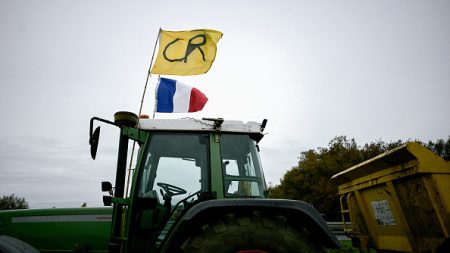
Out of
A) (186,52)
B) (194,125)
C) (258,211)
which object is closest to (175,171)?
(194,125)

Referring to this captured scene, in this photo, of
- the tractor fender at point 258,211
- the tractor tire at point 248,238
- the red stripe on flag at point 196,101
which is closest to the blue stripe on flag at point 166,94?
the red stripe on flag at point 196,101

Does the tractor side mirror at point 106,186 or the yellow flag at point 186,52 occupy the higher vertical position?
the yellow flag at point 186,52

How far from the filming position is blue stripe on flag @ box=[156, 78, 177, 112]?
5527 mm

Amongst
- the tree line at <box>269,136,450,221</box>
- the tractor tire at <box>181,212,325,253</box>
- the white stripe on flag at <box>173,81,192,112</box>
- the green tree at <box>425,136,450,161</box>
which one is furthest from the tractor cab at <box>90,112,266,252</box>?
the green tree at <box>425,136,450,161</box>

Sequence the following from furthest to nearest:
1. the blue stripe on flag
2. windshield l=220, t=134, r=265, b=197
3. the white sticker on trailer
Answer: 1. the blue stripe on flag
2. the white sticker on trailer
3. windshield l=220, t=134, r=265, b=197

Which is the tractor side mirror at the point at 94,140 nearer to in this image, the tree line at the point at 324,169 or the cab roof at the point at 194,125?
the cab roof at the point at 194,125

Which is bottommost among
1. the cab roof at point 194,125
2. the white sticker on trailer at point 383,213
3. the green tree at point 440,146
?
the white sticker on trailer at point 383,213

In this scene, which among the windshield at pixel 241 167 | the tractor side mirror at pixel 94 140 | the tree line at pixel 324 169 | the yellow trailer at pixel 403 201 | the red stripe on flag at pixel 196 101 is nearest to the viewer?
the tractor side mirror at pixel 94 140

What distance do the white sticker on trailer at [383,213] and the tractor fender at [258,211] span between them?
1805 millimetres

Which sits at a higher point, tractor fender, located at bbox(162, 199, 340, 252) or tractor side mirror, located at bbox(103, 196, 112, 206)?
tractor side mirror, located at bbox(103, 196, 112, 206)

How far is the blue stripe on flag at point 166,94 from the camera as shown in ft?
18.1

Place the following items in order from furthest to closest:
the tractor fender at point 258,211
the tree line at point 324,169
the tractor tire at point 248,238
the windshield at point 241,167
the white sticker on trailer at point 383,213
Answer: the tree line at point 324,169
the white sticker on trailer at point 383,213
the windshield at point 241,167
the tractor fender at point 258,211
the tractor tire at point 248,238

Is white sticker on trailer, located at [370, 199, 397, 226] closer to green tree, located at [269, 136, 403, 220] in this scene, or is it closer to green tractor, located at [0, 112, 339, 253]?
green tractor, located at [0, 112, 339, 253]

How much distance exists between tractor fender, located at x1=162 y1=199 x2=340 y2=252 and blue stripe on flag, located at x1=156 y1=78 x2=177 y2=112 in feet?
10.8
